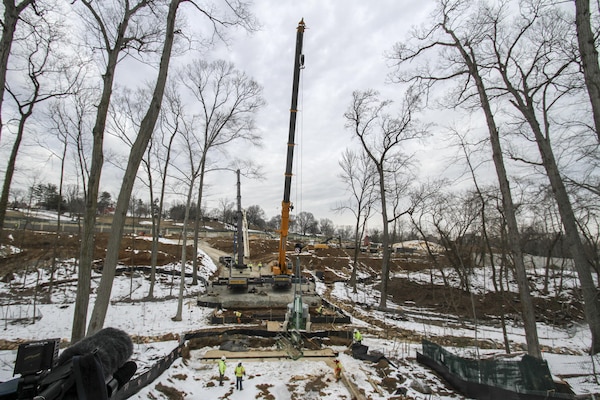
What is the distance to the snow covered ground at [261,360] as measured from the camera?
796 centimetres

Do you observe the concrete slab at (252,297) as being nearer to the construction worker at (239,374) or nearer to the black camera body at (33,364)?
the construction worker at (239,374)

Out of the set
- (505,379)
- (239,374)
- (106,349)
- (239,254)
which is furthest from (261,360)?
(239,254)

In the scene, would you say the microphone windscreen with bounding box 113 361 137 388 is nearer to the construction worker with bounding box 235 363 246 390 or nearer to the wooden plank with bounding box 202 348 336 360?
the construction worker with bounding box 235 363 246 390

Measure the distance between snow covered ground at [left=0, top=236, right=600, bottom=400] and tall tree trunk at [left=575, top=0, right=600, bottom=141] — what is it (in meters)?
6.72

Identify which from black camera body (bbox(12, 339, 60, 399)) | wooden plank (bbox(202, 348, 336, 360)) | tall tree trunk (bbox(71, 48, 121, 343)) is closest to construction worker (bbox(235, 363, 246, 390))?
wooden plank (bbox(202, 348, 336, 360))

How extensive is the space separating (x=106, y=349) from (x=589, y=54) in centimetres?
992

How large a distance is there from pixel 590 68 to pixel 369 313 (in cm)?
1509

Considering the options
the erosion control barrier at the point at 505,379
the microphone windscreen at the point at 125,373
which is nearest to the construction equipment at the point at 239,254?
the erosion control barrier at the point at 505,379

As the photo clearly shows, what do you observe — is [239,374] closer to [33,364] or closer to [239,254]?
[33,364]

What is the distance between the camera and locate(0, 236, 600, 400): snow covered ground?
796 cm

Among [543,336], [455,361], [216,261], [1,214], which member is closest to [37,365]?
[455,361]

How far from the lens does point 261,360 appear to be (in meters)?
9.98

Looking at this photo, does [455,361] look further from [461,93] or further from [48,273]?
[48,273]

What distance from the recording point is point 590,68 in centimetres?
670
